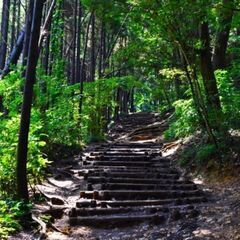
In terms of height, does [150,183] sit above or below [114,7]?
below

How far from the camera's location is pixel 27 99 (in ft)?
22.1

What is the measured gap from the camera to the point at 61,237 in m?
6.83

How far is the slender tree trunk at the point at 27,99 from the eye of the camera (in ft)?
21.9

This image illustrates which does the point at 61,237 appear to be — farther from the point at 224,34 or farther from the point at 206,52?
the point at 224,34

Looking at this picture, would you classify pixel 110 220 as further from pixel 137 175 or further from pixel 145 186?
pixel 137 175

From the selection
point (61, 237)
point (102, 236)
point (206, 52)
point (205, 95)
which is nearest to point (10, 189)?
point (61, 237)

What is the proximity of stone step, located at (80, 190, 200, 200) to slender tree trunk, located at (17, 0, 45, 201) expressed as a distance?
247cm

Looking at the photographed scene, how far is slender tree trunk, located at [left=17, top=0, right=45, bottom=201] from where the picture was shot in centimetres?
667

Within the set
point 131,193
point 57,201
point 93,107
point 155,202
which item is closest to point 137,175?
point 131,193

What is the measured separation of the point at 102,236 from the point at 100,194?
1.97m

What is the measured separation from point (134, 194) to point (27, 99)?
3.64m

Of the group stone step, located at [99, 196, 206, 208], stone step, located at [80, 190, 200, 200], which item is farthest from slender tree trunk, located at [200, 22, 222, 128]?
stone step, located at [99, 196, 206, 208]

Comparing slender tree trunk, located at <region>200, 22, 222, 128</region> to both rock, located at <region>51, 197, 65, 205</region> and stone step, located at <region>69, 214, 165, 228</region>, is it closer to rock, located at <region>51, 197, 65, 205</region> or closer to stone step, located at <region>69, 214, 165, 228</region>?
stone step, located at <region>69, 214, 165, 228</region>

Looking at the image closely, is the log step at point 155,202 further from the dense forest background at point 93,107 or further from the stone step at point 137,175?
the stone step at point 137,175
